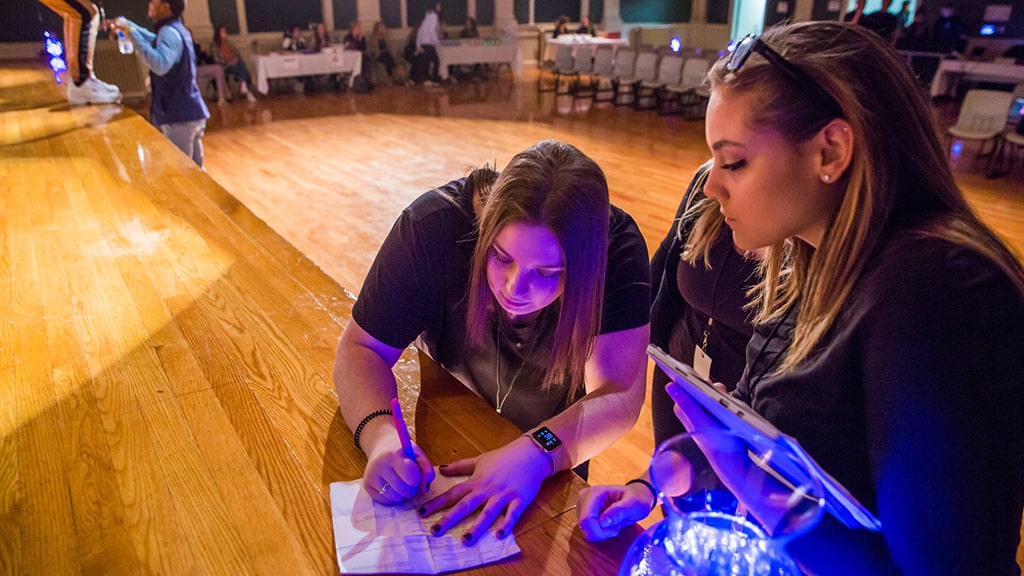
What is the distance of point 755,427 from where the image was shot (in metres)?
0.63

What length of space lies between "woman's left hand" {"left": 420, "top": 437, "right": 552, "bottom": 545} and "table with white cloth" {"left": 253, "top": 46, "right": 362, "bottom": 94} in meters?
10.0

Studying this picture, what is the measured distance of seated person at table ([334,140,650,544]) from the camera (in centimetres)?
111

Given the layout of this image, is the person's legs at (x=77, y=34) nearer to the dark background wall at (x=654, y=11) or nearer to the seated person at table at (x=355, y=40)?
the seated person at table at (x=355, y=40)

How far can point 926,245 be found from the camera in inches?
28.4

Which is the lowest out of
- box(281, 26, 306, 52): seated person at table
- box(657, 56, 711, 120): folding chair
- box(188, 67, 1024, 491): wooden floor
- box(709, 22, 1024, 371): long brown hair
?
box(188, 67, 1024, 491): wooden floor

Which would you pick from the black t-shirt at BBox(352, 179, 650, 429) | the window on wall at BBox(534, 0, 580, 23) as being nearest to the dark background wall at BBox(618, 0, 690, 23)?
the window on wall at BBox(534, 0, 580, 23)

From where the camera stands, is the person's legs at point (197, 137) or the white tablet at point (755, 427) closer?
the white tablet at point (755, 427)

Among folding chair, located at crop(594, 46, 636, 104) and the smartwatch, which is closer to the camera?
the smartwatch

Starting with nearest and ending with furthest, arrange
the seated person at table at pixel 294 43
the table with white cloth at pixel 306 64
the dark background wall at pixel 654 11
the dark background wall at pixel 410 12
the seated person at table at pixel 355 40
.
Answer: the table with white cloth at pixel 306 64 < the dark background wall at pixel 410 12 < the seated person at table at pixel 294 43 < the seated person at table at pixel 355 40 < the dark background wall at pixel 654 11

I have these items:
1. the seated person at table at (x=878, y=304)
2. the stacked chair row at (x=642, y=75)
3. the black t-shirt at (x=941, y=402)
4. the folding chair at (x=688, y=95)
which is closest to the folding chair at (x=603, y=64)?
the stacked chair row at (x=642, y=75)

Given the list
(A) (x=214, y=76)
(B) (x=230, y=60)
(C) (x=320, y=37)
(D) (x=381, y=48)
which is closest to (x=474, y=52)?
(D) (x=381, y=48)

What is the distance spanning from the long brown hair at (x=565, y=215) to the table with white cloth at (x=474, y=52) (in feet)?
36.0

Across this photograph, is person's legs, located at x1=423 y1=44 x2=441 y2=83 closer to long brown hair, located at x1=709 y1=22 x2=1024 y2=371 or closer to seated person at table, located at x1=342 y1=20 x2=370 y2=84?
seated person at table, located at x1=342 y1=20 x2=370 y2=84

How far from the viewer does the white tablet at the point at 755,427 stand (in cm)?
61
